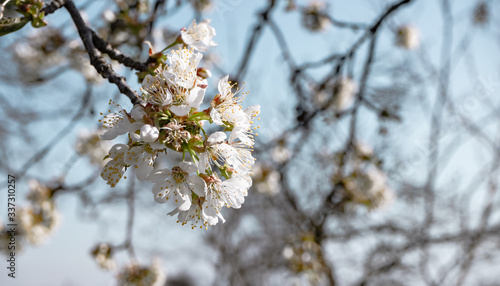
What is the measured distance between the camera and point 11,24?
0.97m

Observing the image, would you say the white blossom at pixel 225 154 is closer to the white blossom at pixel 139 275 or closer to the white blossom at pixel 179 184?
the white blossom at pixel 179 184

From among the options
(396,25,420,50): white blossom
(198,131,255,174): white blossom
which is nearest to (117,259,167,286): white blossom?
(198,131,255,174): white blossom

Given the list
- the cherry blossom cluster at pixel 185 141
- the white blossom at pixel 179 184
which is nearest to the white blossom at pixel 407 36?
the cherry blossom cluster at pixel 185 141

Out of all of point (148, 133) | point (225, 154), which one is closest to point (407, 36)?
point (225, 154)

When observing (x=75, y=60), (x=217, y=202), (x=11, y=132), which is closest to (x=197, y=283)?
(x=11, y=132)

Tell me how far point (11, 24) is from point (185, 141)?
23.5 inches

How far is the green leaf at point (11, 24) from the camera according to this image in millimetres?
961

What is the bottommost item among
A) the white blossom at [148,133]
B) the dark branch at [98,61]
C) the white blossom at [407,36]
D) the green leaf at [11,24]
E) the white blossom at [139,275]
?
the white blossom at [139,275]

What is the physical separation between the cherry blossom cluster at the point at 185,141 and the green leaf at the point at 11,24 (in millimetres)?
364

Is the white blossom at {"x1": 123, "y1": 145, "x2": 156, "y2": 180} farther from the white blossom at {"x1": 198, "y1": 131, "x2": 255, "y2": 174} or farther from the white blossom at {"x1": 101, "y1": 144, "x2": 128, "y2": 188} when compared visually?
the white blossom at {"x1": 198, "y1": 131, "x2": 255, "y2": 174}

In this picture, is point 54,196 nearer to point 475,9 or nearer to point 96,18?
point 96,18

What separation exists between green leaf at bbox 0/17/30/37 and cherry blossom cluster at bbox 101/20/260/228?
364 mm

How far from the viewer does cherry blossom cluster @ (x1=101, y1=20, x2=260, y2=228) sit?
2.85 ft

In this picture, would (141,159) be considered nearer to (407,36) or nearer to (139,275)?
(139,275)
